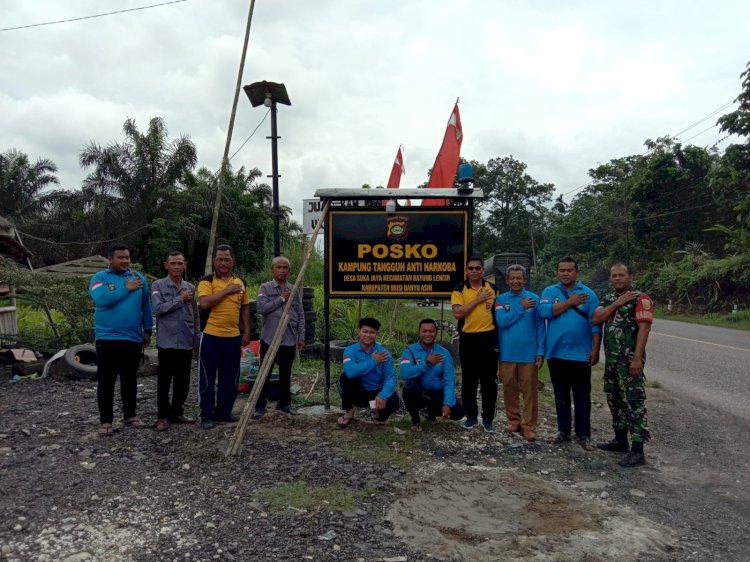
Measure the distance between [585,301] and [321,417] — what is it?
2762 mm

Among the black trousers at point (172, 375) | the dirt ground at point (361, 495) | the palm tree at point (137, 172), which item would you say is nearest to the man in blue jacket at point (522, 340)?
the dirt ground at point (361, 495)

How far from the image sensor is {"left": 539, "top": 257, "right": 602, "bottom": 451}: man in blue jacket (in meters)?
5.37

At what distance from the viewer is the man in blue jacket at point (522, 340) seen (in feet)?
18.2

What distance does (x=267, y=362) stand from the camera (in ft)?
17.6

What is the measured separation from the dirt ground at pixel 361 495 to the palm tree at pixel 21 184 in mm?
31091

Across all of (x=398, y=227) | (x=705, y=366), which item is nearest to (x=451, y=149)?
(x=398, y=227)

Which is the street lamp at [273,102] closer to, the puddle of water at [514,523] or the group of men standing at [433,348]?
the group of men standing at [433,348]

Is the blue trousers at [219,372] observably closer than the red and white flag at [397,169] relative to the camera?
Yes

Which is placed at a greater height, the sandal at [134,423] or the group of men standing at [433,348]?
the group of men standing at [433,348]

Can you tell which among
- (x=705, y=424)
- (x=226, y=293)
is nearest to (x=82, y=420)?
(x=226, y=293)

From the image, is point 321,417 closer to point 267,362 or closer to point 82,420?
point 267,362

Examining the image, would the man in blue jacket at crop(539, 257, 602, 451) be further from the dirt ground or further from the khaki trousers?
the dirt ground

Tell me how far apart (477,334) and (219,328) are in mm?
2360

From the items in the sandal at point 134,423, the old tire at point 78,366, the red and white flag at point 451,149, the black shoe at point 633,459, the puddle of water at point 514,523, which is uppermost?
the red and white flag at point 451,149
